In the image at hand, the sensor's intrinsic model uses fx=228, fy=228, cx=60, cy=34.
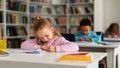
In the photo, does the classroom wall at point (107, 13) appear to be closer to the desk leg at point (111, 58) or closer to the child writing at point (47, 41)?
the desk leg at point (111, 58)

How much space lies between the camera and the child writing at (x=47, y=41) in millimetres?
1923

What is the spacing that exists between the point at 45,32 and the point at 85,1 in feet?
17.0

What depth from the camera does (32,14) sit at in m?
6.71

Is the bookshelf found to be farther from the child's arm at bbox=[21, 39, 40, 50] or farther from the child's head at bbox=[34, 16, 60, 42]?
the child's head at bbox=[34, 16, 60, 42]

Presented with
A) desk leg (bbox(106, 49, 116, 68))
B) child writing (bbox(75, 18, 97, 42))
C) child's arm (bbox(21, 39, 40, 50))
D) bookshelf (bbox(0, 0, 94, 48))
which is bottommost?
desk leg (bbox(106, 49, 116, 68))

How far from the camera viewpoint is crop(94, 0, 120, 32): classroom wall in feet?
23.9

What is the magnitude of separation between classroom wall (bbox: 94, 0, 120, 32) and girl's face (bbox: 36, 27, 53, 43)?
17.4 ft

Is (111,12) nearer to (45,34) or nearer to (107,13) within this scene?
(107,13)

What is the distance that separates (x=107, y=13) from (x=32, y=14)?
250 cm

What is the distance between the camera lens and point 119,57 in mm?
3176

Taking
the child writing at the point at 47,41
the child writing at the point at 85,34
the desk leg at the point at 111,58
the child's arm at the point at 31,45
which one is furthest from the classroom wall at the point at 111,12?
the child's arm at the point at 31,45

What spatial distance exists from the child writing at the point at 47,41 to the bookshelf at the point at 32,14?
3.46 meters

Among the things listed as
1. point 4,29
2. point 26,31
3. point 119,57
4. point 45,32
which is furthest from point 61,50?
point 26,31

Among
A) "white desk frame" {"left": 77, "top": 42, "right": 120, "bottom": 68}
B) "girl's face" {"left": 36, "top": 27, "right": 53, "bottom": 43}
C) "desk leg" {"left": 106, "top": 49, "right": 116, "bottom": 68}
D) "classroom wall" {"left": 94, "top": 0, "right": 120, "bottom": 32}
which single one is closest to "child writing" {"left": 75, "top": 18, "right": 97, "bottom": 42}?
"white desk frame" {"left": 77, "top": 42, "right": 120, "bottom": 68}
